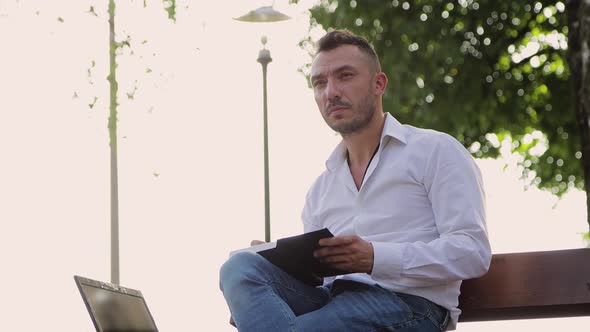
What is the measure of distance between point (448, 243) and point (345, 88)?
1.04m

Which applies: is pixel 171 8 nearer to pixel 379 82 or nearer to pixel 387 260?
pixel 379 82

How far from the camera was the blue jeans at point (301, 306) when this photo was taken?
14.3 ft

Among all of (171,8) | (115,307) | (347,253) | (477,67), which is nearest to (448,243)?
(347,253)

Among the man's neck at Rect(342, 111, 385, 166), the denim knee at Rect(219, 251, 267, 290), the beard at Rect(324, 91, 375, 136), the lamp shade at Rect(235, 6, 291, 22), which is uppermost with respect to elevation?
the lamp shade at Rect(235, 6, 291, 22)

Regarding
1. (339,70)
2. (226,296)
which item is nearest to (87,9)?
(339,70)

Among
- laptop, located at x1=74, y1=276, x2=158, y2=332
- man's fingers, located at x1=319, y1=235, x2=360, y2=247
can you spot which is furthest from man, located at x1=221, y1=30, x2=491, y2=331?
laptop, located at x1=74, y1=276, x2=158, y2=332

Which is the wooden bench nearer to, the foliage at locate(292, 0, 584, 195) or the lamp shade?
the lamp shade

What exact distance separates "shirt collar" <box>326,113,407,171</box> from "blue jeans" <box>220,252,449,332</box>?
0.72m

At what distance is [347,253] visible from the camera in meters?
4.35

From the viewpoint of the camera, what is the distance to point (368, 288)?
4613 mm

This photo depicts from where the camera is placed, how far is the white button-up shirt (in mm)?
4449

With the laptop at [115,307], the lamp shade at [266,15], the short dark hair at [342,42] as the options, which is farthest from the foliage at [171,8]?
the short dark hair at [342,42]

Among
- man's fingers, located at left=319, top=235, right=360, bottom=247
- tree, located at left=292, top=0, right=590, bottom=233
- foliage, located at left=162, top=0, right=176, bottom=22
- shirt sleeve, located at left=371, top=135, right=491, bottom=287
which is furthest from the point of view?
tree, located at left=292, top=0, right=590, bottom=233

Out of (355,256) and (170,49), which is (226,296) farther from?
(170,49)
